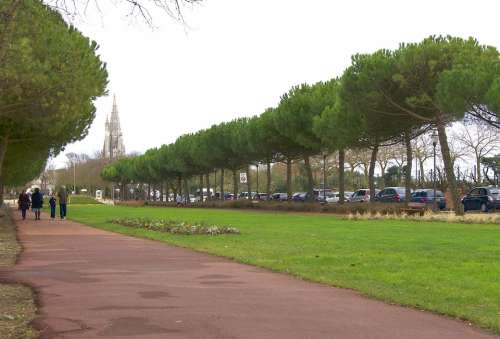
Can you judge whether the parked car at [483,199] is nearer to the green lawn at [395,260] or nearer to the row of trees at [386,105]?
the row of trees at [386,105]

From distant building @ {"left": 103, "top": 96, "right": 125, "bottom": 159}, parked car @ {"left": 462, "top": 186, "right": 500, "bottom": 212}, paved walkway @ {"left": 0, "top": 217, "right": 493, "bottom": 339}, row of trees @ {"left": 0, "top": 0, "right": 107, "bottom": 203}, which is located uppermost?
distant building @ {"left": 103, "top": 96, "right": 125, "bottom": 159}

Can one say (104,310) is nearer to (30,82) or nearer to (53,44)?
(30,82)

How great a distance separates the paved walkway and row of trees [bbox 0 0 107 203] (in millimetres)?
3553

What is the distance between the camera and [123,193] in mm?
122875

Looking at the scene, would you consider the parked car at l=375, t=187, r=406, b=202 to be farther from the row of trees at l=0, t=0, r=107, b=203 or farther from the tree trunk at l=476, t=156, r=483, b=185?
the row of trees at l=0, t=0, r=107, b=203

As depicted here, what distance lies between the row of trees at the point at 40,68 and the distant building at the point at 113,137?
135518mm

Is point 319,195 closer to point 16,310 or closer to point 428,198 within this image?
point 428,198

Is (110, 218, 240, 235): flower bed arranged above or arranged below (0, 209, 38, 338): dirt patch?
above

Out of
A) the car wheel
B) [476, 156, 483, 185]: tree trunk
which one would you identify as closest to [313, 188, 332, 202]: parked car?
the car wheel

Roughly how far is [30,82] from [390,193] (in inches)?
1301

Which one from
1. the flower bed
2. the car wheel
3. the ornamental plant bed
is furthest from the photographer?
the car wheel

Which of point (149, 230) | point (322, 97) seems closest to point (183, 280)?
point (149, 230)

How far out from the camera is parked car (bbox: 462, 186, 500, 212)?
128 ft

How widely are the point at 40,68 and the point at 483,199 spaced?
30.0 metres
